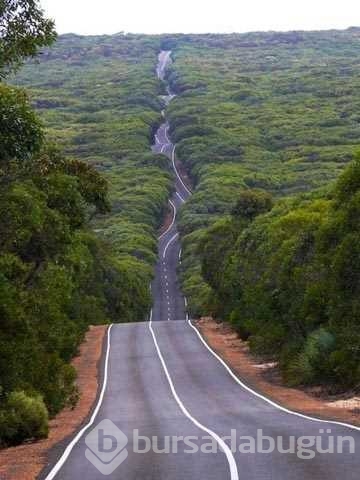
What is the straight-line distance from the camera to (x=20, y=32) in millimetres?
18297

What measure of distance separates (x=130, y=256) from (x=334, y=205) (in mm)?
74720

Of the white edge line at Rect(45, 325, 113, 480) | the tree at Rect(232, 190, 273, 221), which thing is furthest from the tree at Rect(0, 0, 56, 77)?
the tree at Rect(232, 190, 273, 221)

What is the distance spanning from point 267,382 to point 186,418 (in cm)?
1186

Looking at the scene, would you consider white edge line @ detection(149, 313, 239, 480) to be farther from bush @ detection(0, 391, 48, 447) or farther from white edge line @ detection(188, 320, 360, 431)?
bush @ detection(0, 391, 48, 447)

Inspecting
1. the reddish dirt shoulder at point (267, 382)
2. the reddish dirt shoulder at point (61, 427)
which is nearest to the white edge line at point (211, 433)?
the reddish dirt shoulder at point (61, 427)

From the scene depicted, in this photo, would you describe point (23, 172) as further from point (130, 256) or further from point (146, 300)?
point (130, 256)

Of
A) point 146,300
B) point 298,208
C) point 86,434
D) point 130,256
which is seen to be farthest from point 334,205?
point 130,256

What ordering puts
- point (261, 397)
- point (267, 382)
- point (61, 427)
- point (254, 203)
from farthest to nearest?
point (254, 203)
point (267, 382)
point (261, 397)
point (61, 427)

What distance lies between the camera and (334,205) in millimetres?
32375

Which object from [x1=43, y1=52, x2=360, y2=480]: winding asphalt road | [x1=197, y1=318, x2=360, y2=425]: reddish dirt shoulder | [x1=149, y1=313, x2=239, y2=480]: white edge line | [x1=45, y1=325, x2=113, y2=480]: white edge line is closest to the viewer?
[x1=149, y1=313, x2=239, y2=480]: white edge line

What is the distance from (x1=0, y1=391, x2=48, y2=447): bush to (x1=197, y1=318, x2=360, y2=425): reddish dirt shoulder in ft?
24.9

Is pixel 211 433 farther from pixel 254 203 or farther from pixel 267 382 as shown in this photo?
pixel 254 203

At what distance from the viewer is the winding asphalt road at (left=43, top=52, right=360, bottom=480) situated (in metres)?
14.2

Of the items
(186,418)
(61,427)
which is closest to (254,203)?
(61,427)
